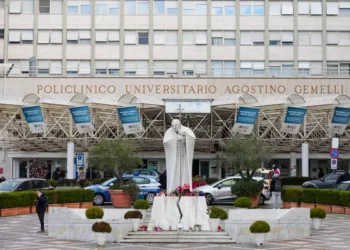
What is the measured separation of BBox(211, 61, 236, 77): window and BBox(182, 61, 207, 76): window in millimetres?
742

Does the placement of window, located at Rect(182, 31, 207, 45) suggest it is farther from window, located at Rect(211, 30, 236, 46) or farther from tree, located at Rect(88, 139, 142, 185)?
tree, located at Rect(88, 139, 142, 185)

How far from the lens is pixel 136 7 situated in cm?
5712

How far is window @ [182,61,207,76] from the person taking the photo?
2229 inches

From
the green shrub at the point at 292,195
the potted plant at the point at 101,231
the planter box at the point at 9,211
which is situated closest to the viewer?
the potted plant at the point at 101,231

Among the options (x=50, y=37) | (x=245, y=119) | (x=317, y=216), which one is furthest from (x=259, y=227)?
(x=50, y=37)

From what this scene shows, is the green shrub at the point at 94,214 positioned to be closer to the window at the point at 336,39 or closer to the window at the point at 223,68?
the window at the point at 223,68

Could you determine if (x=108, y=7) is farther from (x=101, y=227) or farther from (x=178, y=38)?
(x=101, y=227)

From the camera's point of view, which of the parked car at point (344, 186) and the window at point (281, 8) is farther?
the window at point (281, 8)

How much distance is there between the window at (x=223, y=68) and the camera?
56781 millimetres

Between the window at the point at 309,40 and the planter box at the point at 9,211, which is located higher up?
the window at the point at 309,40

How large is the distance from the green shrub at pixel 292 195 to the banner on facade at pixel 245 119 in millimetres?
10166

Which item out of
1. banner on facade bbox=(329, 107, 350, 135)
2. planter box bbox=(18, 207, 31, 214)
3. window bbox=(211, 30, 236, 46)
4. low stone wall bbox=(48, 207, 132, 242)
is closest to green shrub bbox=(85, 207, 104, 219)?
low stone wall bbox=(48, 207, 132, 242)

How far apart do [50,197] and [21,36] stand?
29895mm

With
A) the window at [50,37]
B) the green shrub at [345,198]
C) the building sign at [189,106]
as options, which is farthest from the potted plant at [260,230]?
the window at [50,37]
